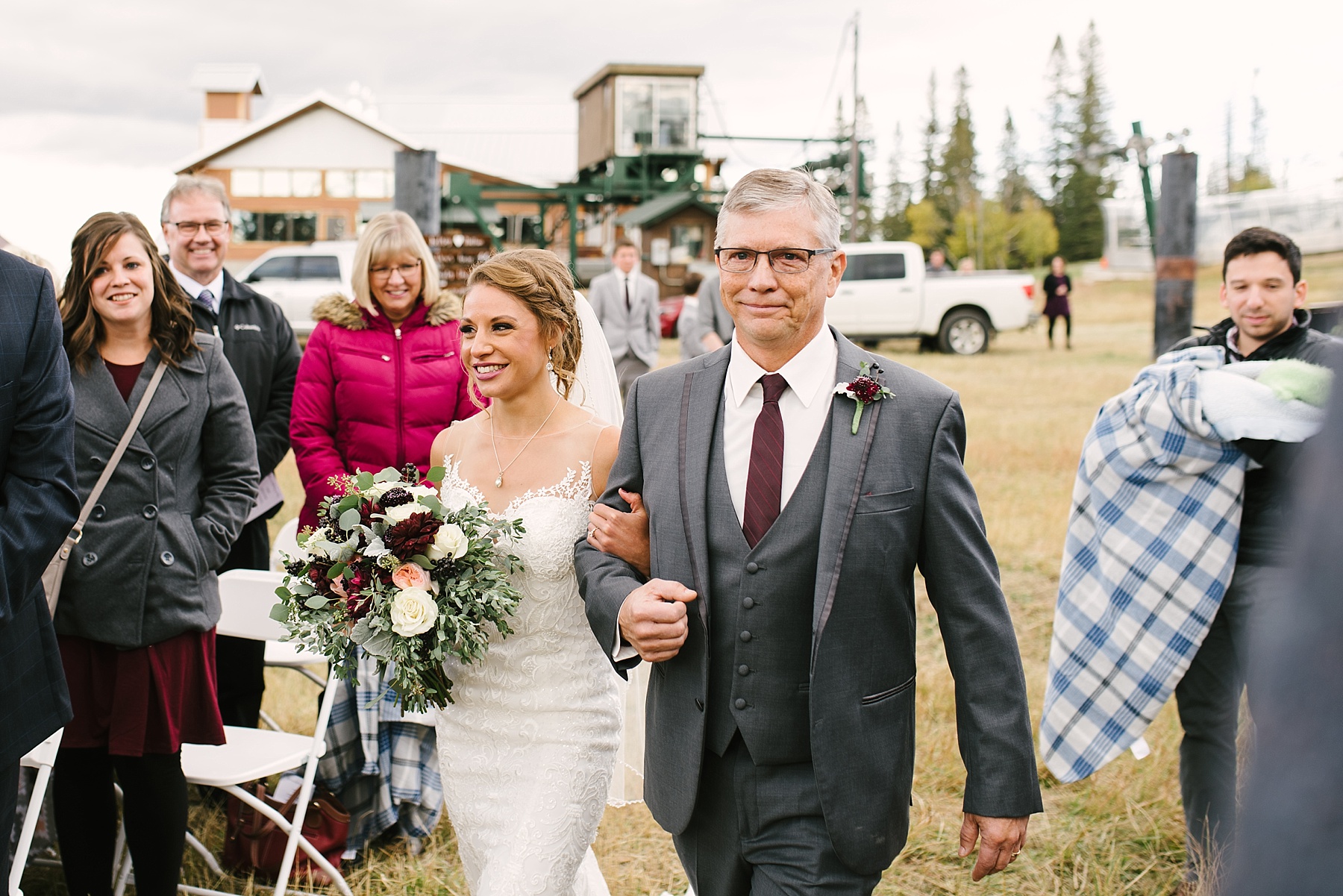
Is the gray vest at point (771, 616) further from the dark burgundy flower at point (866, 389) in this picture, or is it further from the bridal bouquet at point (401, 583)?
the bridal bouquet at point (401, 583)

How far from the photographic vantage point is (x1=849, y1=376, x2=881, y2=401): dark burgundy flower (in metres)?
2.34

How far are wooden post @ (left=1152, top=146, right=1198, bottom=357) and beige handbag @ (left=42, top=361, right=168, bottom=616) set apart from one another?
17.4ft

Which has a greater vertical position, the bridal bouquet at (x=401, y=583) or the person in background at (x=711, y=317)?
the person in background at (x=711, y=317)

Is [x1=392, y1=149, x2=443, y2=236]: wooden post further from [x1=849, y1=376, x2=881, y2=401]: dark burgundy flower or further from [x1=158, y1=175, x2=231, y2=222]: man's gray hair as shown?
[x1=849, y1=376, x2=881, y2=401]: dark burgundy flower

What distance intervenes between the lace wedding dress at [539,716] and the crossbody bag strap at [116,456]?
3.55 feet

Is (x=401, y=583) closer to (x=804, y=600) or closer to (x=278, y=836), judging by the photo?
(x=804, y=600)

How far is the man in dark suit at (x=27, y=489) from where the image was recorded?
2.43m

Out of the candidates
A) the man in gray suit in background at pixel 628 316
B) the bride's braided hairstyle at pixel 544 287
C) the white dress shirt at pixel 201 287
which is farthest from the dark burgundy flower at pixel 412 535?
the man in gray suit in background at pixel 628 316

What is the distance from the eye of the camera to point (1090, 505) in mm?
4227

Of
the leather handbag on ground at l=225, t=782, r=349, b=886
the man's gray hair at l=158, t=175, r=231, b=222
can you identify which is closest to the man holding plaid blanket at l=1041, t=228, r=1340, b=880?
the leather handbag on ground at l=225, t=782, r=349, b=886

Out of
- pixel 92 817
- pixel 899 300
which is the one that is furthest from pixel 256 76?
pixel 92 817

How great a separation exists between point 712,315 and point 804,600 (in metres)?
8.21

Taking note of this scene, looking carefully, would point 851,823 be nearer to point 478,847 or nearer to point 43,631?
point 478,847

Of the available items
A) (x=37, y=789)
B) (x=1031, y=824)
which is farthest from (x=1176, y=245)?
(x=37, y=789)
